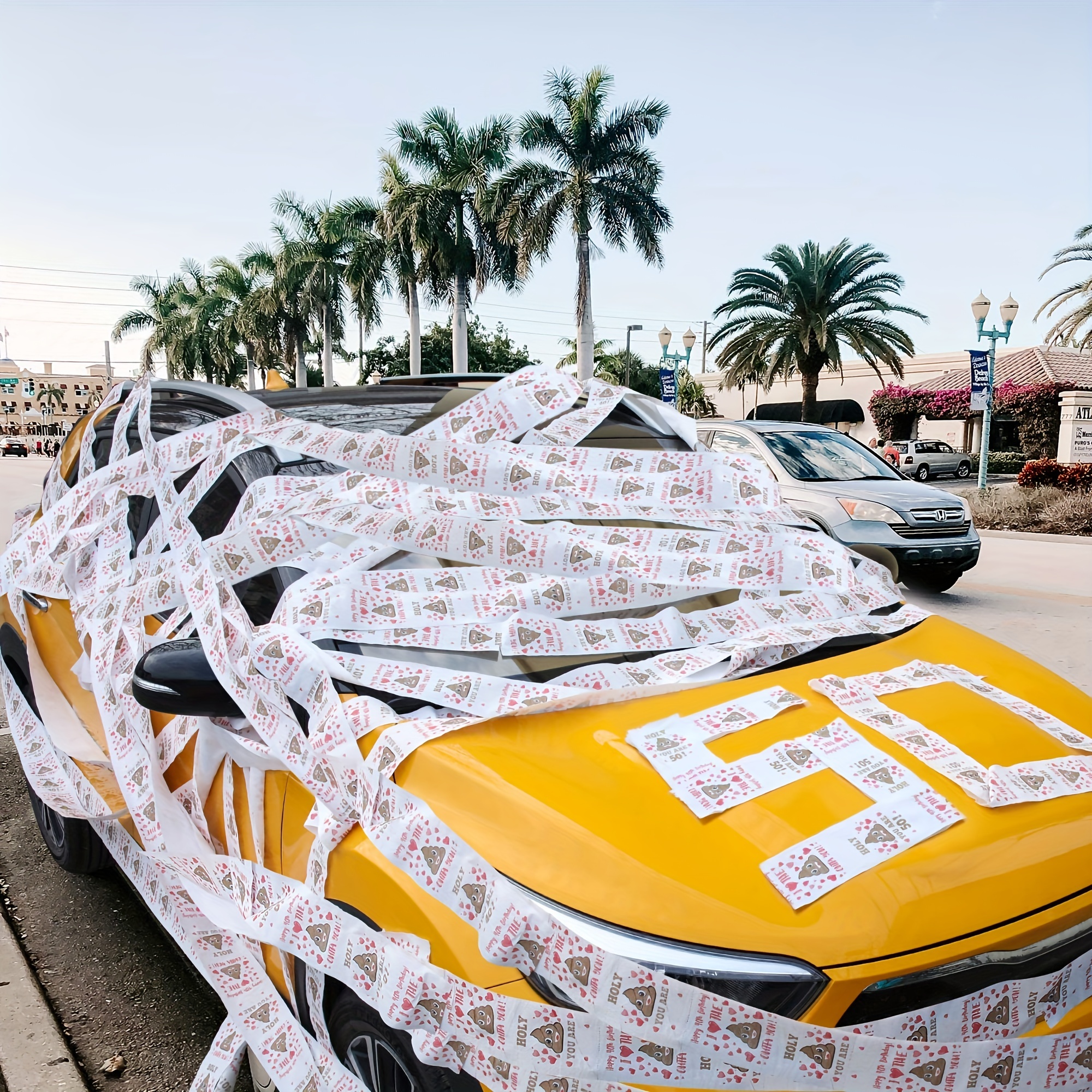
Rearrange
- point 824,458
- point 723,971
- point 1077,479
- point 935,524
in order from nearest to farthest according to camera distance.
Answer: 1. point 723,971
2. point 935,524
3. point 824,458
4. point 1077,479

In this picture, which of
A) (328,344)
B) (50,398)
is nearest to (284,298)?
(328,344)

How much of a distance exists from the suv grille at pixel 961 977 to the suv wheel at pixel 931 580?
7.89m

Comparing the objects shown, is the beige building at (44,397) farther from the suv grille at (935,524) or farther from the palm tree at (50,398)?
the suv grille at (935,524)

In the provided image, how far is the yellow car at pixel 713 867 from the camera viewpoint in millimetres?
1469

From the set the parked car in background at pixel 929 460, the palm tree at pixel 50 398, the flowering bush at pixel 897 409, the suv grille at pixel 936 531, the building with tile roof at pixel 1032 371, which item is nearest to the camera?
the suv grille at pixel 936 531

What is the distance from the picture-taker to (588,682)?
2.09 metres

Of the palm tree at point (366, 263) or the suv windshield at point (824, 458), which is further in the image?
the palm tree at point (366, 263)

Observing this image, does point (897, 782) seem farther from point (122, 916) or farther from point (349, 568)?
point (122, 916)

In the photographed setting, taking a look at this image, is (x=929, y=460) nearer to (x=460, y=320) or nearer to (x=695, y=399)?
(x=460, y=320)

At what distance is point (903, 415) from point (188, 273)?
39.0 metres

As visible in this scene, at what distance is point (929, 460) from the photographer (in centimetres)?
3117

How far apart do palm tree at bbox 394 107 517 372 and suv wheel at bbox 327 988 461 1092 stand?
3096cm

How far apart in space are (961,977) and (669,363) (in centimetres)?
2571

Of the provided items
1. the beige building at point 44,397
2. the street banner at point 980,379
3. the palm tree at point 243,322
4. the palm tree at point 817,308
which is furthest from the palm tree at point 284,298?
the beige building at point 44,397
